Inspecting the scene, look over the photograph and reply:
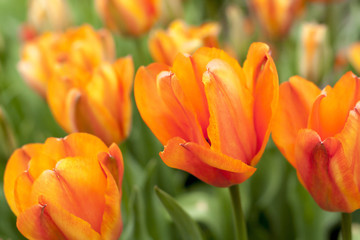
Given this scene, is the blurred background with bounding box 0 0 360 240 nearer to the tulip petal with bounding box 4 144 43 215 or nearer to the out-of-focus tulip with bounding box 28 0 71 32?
the out-of-focus tulip with bounding box 28 0 71 32

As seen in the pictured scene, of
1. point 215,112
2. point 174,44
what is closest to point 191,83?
point 215,112

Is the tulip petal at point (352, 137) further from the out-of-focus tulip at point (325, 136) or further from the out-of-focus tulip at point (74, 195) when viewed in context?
the out-of-focus tulip at point (74, 195)

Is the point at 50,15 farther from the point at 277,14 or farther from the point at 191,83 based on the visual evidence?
the point at 191,83

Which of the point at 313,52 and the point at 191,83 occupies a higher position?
the point at 191,83

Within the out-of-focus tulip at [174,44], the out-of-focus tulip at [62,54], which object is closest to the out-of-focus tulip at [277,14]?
the out-of-focus tulip at [174,44]

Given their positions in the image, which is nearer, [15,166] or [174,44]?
[15,166]

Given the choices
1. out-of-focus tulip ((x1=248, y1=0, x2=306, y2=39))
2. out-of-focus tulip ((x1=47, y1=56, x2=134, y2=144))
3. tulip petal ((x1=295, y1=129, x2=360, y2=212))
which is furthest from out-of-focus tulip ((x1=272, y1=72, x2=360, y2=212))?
out-of-focus tulip ((x1=248, y1=0, x2=306, y2=39))

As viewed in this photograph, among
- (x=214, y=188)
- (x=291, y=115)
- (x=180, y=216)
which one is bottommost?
(x=214, y=188)
